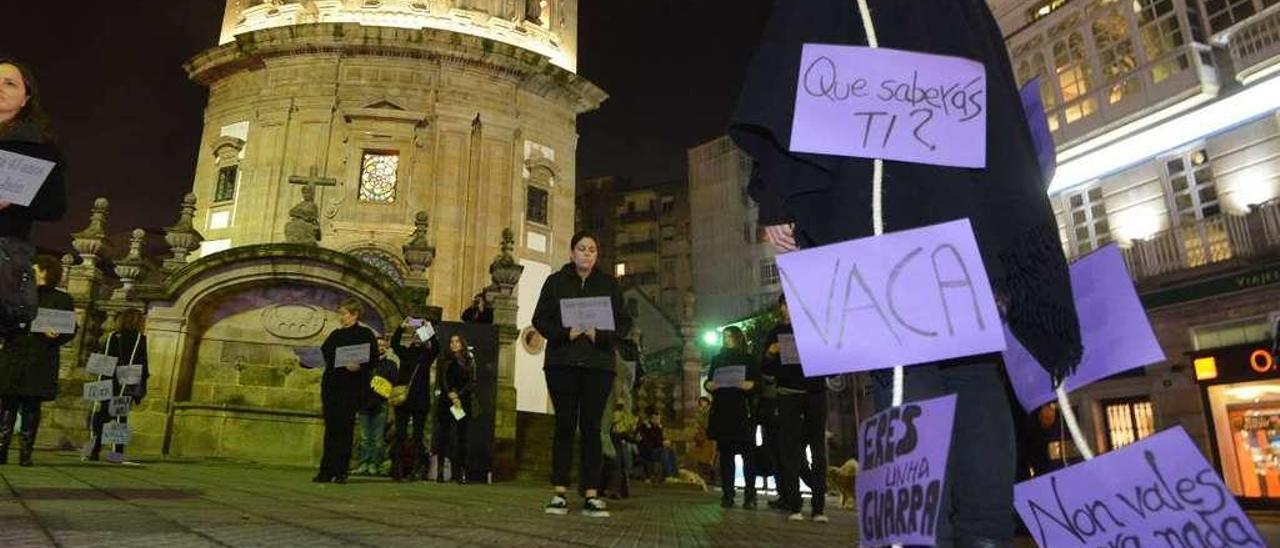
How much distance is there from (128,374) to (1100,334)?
11.3m

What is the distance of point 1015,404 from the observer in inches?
140

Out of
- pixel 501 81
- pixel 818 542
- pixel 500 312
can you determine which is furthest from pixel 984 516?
pixel 501 81

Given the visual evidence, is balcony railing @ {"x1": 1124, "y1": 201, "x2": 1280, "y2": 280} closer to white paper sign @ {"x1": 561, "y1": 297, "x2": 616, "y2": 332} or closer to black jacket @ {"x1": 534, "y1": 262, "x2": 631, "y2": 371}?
black jacket @ {"x1": 534, "y1": 262, "x2": 631, "y2": 371}

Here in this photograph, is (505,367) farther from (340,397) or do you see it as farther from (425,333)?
(340,397)

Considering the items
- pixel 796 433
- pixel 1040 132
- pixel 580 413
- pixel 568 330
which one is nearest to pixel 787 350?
pixel 796 433

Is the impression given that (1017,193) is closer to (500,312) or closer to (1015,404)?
(1015,404)

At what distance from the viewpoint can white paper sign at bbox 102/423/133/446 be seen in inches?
392

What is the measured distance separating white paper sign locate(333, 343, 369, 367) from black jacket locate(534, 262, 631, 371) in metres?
3.41

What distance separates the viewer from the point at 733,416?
8664mm

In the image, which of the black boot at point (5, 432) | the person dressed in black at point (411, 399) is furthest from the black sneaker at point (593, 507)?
the black boot at point (5, 432)

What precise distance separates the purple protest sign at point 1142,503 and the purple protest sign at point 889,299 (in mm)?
606

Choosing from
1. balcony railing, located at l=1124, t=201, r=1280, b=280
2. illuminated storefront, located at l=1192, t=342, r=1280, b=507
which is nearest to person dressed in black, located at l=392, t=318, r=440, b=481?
illuminated storefront, located at l=1192, t=342, r=1280, b=507

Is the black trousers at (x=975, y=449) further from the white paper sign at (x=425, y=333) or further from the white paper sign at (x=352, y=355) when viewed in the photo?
the white paper sign at (x=425, y=333)

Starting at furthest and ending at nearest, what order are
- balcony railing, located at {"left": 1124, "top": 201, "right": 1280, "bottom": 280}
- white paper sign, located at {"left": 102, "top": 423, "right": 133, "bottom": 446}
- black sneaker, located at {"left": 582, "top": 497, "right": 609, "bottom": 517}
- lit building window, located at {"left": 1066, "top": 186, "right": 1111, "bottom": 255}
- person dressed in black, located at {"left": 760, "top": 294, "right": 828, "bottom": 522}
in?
lit building window, located at {"left": 1066, "top": 186, "right": 1111, "bottom": 255} < balcony railing, located at {"left": 1124, "top": 201, "right": 1280, "bottom": 280} < white paper sign, located at {"left": 102, "top": 423, "right": 133, "bottom": 446} < person dressed in black, located at {"left": 760, "top": 294, "right": 828, "bottom": 522} < black sneaker, located at {"left": 582, "top": 497, "right": 609, "bottom": 517}
